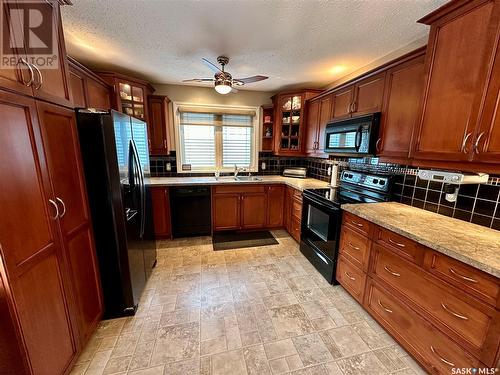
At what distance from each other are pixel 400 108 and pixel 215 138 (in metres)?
2.78

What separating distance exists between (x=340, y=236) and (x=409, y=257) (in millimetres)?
717

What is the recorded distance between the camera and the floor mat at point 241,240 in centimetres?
312

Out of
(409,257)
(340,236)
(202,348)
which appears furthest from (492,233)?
(202,348)

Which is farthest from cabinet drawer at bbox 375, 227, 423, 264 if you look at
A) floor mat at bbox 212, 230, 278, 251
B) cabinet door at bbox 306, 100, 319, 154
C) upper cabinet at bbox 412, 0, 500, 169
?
cabinet door at bbox 306, 100, 319, 154

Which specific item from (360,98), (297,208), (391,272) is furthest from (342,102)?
(391,272)

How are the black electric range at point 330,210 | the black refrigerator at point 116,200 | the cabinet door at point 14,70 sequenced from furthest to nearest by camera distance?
the black electric range at point 330,210, the black refrigerator at point 116,200, the cabinet door at point 14,70

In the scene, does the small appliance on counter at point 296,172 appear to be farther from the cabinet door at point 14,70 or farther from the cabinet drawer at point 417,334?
the cabinet door at point 14,70

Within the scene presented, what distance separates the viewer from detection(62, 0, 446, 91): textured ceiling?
4.99 feet

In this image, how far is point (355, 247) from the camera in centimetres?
192

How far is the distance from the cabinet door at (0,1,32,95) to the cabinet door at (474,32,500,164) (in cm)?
247

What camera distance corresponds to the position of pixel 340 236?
2119 millimetres

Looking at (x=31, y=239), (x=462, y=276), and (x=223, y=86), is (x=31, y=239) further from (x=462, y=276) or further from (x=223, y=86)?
(x=462, y=276)

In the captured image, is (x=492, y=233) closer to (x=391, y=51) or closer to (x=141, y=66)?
(x=391, y=51)

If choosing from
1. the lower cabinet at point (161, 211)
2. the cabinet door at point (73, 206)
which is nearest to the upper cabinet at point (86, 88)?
the cabinet door at point (73, 206)
